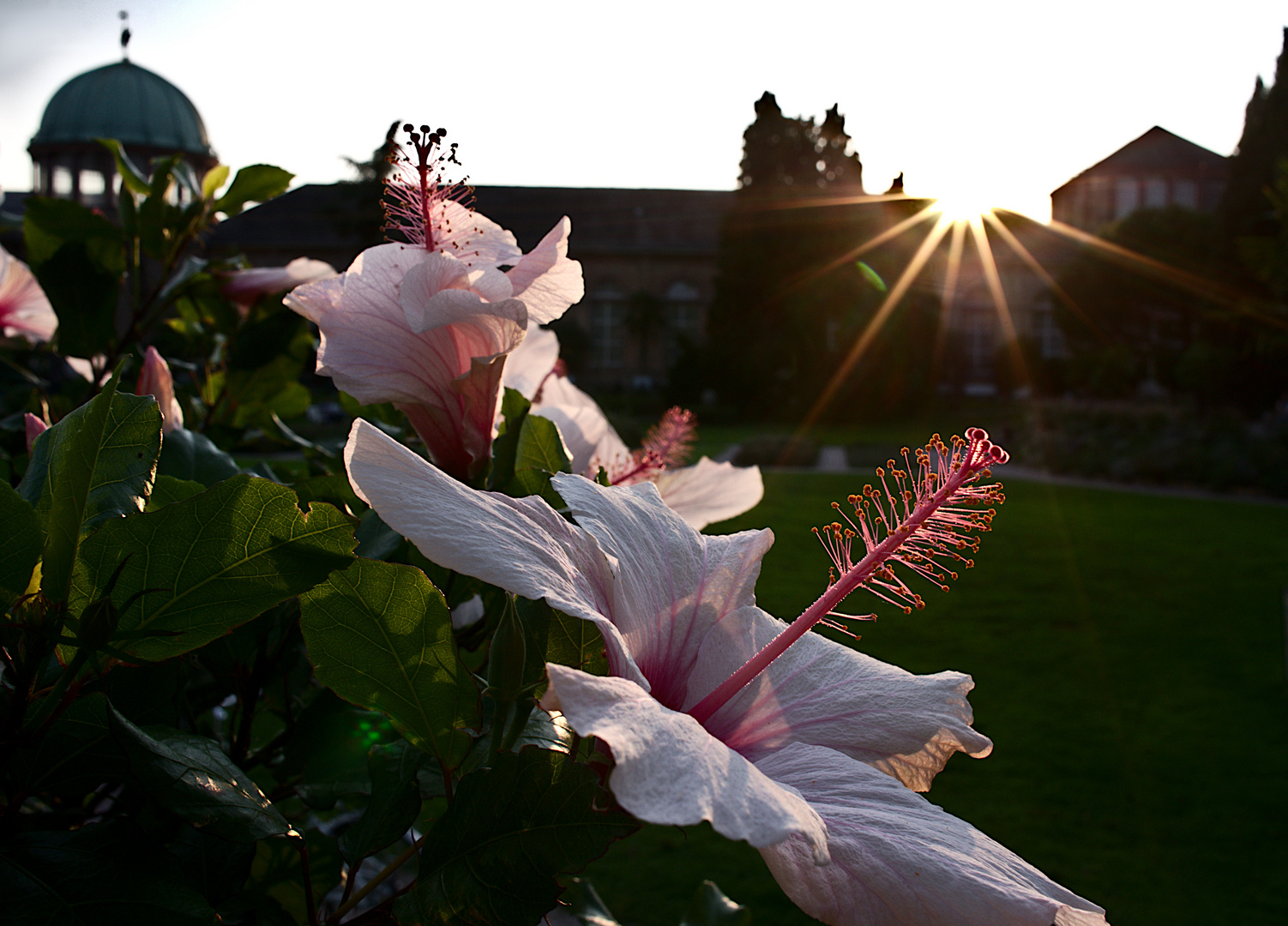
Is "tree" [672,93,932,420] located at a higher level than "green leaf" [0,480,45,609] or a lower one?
higher

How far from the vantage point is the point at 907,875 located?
1.49 feet

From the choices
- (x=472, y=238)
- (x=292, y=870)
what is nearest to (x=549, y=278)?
(x=472, y=238)

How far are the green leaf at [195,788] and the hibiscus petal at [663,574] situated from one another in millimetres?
215

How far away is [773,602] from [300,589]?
19.0 feet

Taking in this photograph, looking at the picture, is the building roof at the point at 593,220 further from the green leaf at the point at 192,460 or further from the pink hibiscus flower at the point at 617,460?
the green leaf at the point at 192,460

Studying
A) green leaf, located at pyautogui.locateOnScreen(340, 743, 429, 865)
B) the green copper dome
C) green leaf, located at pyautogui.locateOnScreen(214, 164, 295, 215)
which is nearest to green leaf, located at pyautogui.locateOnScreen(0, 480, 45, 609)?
green leaf, located at pyautogui.locateOnScreen(340, 743, 429, 865)

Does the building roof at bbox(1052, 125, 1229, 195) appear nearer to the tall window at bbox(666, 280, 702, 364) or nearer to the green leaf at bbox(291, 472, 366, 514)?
the tall window at bbox(666, 280, 702, 364)

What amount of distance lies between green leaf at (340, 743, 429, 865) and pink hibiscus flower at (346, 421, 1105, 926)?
139 mm

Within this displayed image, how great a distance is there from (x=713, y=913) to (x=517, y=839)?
1.84ft

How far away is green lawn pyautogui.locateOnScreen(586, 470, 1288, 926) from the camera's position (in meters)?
3.20

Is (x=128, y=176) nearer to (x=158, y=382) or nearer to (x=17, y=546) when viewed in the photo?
(x=158, y=382)

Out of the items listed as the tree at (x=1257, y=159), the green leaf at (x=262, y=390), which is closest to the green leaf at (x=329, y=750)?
the green leaf at (x=262, y=390)

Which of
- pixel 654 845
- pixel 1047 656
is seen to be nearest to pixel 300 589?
pixel 654 845

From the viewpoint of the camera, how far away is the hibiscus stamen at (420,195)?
698mm
